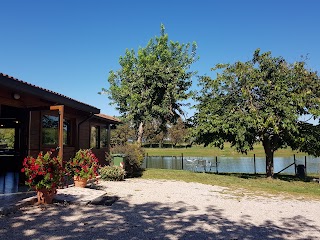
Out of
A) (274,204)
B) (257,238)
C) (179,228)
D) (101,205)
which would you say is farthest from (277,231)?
(101,205)

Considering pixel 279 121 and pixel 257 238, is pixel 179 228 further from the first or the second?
pixel 279 121

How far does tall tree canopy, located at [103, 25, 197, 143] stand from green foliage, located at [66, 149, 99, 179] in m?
14.9

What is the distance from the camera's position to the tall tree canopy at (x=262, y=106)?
46.6 ft

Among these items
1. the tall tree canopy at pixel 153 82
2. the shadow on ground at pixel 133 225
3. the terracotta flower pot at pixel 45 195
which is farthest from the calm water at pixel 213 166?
the terracotta flower pot at pixel 45 195

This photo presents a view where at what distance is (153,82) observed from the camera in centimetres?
2342

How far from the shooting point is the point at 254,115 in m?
14.4

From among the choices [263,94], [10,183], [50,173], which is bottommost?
[10,183]

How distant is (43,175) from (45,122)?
164 inches

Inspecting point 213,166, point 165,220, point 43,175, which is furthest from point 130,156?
point 213,166

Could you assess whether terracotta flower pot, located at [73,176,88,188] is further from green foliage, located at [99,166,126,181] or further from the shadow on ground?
green foliage, located at [99,166,126,181]

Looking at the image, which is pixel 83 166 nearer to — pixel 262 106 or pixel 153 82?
pixel 262 106

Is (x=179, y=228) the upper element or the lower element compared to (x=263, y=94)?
lower

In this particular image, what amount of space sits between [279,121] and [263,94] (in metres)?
1.76

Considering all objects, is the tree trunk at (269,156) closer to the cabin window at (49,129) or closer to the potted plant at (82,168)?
the potted plant at (82,168)
